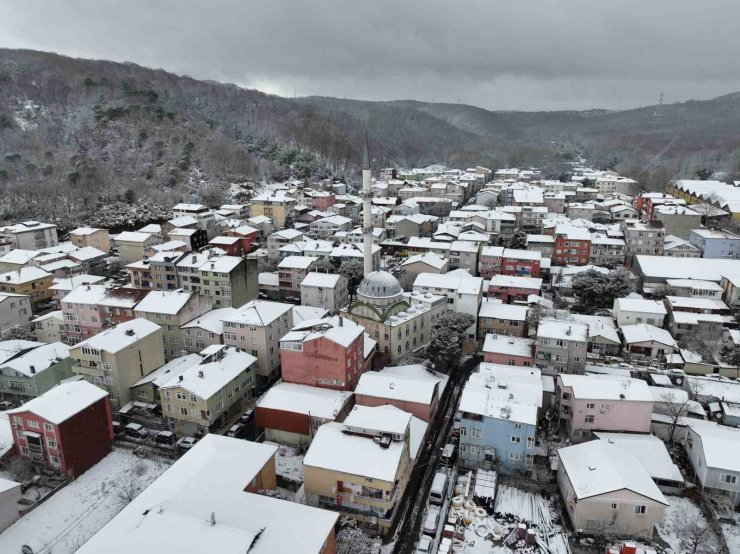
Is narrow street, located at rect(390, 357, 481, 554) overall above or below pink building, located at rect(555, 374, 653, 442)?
below

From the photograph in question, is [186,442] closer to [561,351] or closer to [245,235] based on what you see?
[561,351]

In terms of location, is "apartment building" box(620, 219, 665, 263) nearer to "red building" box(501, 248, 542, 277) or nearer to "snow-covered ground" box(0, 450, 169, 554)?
"red building" box(501, 248, 542, 277)

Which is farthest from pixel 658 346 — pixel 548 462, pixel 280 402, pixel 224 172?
pixel 224 172

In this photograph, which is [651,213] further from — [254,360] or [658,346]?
[254,360]

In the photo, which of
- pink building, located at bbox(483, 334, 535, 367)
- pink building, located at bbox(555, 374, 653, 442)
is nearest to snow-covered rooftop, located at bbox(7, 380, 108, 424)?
pink building, located at bbox(483, 334, 535, 367)

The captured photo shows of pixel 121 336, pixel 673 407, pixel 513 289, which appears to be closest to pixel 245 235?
pixel 121 336

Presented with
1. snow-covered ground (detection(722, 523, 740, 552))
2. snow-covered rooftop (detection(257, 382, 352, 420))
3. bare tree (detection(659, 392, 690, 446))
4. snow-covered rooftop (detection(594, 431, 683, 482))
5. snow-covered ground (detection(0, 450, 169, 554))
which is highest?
snow-covered rooftop (detection(257, 382, 352, 420))

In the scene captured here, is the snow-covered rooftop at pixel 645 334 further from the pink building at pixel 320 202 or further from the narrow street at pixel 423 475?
the pink building at pixel 320 202
